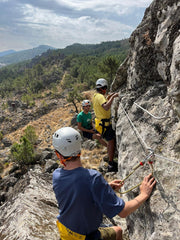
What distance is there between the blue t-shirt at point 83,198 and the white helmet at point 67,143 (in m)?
0.26

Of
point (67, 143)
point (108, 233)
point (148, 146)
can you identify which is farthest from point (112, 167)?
point (67, 143)

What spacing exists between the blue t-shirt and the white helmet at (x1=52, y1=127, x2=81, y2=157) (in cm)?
26

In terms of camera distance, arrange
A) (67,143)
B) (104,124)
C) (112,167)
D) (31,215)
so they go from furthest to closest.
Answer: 1. (112,167)
2. (104,124)
3. (31,215)
4. (67,143)

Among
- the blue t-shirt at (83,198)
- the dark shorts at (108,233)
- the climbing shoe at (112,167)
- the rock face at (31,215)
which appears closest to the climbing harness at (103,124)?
the climbing shoe at (112,167)

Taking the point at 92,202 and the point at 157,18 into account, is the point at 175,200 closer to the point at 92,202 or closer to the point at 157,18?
the point at 92,202

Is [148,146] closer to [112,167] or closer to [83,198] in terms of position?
[83,198]

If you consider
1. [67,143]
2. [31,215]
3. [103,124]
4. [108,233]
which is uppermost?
[67,143]

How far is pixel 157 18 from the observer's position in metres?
3.92

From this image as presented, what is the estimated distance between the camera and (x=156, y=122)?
3.29m

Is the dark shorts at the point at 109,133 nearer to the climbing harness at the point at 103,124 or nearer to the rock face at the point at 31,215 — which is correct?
the climbing harness at the point at 103,124

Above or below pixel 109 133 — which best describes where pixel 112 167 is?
below

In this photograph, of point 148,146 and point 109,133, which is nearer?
point 148,146

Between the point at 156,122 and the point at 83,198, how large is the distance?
2062 mm

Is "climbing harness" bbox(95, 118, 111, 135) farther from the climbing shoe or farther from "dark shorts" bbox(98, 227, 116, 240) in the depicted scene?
"dark shorts" bbox(98, 227, 116, 240)
